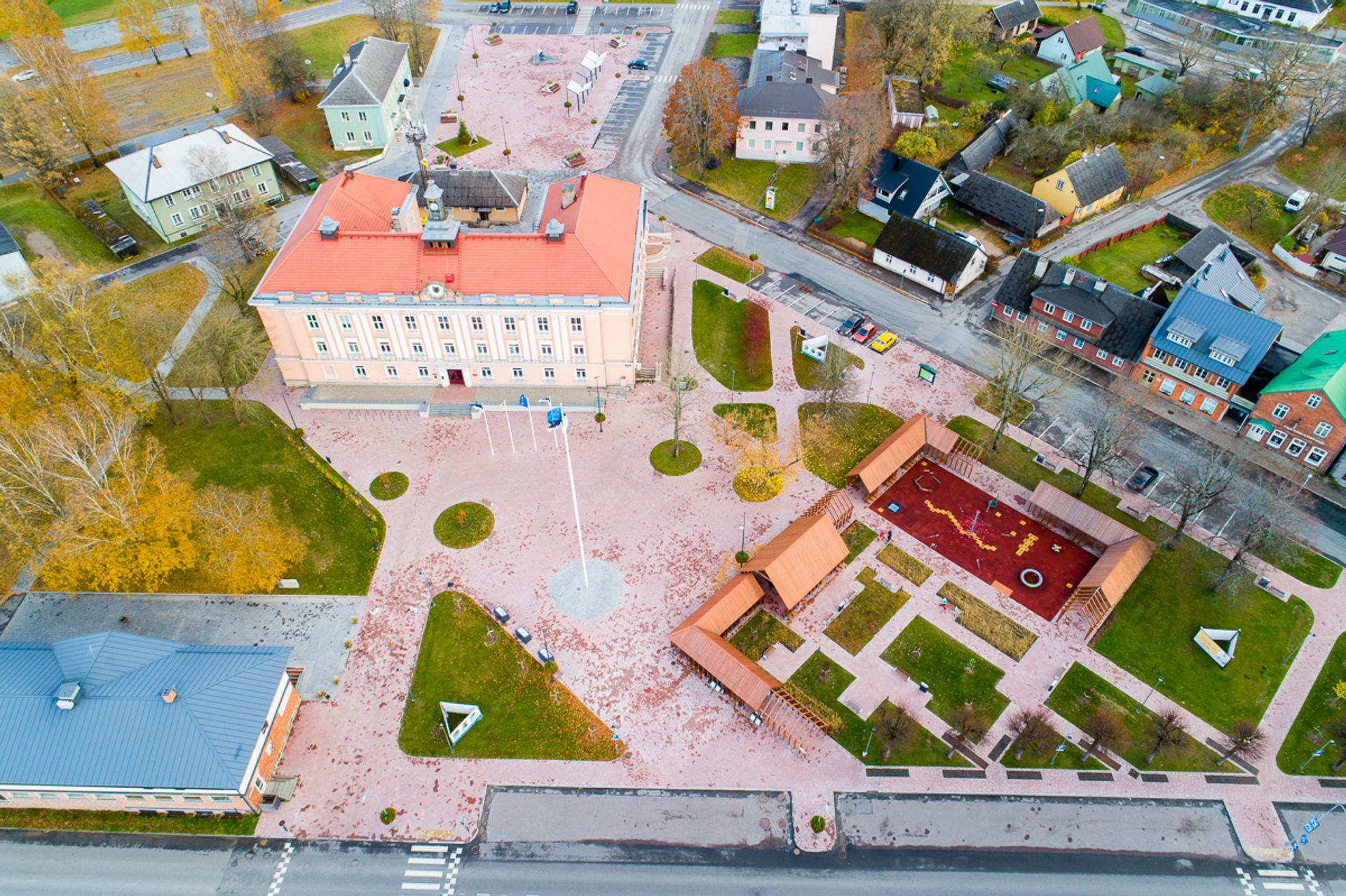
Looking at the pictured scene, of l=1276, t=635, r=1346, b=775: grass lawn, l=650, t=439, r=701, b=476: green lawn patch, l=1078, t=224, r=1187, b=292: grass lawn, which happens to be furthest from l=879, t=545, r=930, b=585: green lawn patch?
l=1078, t=224, r=1187, b=292: grass lawn

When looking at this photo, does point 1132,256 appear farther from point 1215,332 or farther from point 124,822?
point 124,822

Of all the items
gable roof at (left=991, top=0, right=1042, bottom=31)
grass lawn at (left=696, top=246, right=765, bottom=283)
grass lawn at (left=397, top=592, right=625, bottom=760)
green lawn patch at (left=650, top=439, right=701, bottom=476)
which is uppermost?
gable roof at (left=991, top=0, right=1042, bottom=31)

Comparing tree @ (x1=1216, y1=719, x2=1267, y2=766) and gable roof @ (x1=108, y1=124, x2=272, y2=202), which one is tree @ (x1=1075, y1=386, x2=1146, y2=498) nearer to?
tree @ (x1=1216, y1=719, x2=1267, y2=766)

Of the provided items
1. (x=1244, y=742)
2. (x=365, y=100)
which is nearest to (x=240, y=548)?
(x=1244, y=742)

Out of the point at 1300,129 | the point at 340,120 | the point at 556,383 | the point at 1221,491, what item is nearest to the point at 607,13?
the point at 340,120

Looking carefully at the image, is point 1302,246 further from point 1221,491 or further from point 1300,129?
point 1221,491

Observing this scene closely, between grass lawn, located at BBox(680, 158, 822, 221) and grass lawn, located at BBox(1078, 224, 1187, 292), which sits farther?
grass lawn, located at BBox(680, 158, 822, 221)
